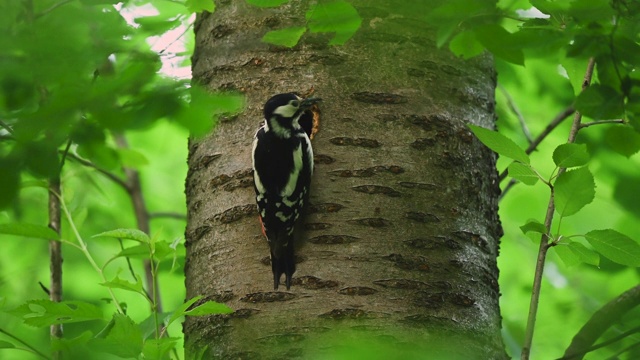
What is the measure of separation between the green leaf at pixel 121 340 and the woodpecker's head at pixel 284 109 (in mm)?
797

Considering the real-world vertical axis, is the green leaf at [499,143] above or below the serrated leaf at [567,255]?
above

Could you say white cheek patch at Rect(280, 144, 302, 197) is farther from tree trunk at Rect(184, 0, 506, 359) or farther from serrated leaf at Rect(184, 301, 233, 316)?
serrated leaf at Rect(184, 301, 233, 316)

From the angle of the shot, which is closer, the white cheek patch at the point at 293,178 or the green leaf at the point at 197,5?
the green leaf at the point at 197,5

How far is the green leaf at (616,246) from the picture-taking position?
5.77ft

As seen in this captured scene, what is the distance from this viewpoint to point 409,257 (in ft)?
6.77

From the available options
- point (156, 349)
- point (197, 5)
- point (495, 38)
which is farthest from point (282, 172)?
point (495, 38)

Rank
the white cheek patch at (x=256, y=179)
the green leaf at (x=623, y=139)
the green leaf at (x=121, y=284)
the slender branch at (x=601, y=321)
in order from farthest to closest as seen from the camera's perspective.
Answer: the white cheek patch at (x=256, y=179) → the green leaf at (x=121, y=284) → the slender branch at (x=601, y=321) → the green leaf at (x=623, y=139)

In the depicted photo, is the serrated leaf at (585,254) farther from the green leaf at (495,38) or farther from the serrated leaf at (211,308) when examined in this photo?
the serrated leaf at (211,308)

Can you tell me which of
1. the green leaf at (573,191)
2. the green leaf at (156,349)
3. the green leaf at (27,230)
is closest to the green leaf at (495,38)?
the green leaf at (573,191)

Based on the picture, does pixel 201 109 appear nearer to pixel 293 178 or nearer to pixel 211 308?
pixel 211 308

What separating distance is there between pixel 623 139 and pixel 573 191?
174 mm

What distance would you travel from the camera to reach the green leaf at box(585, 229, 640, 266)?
1759mm

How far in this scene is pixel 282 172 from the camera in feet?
7.82

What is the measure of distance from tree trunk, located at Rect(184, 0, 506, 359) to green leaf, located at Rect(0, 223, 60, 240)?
43cm
